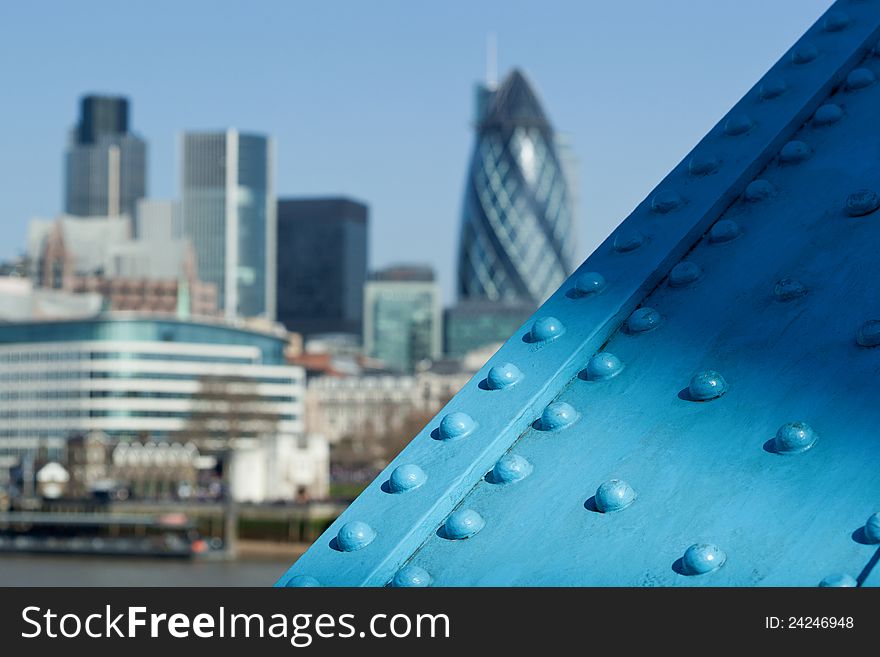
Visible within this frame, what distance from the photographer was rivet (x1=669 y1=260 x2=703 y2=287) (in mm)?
3324

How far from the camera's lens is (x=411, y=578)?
280cm

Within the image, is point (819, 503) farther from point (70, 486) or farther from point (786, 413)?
point (70, 486)

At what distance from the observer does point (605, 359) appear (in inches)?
125

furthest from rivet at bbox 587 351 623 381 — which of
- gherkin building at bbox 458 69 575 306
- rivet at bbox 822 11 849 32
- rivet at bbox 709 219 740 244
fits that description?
gherkin building at bbox 458 69 575 306

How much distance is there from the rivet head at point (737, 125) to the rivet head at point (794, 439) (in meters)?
1.07

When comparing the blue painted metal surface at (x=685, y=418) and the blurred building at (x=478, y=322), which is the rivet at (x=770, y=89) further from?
the blurred building at (x=478, y=322)

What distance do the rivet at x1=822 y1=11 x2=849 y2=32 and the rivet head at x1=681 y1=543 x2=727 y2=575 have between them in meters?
1.78

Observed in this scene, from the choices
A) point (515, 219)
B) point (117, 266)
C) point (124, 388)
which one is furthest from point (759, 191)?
point (117, 266)

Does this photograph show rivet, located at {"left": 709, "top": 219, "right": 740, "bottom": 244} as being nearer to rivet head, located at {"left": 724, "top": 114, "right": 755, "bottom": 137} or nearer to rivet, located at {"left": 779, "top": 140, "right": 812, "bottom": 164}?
rivet, located at {"left": 779, "top": 140, "right": 812, "bottom": 164}
